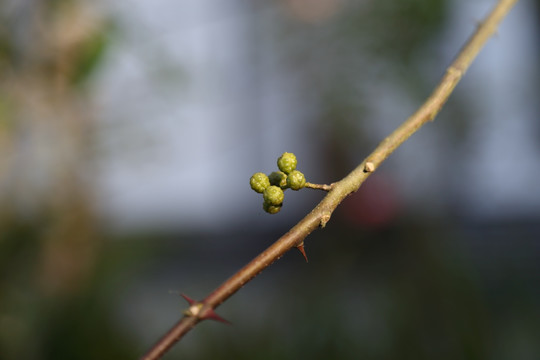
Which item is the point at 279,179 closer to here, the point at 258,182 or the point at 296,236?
the point at 258,182

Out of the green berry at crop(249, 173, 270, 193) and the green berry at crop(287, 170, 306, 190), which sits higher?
the green berry at crop(249, 173, 270, 193)

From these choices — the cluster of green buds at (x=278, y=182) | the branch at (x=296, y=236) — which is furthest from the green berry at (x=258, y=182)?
the branch at (x=296, y=236)

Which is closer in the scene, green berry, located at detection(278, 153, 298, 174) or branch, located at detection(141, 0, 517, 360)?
branch, located at detection(141, 0, 517, 360)

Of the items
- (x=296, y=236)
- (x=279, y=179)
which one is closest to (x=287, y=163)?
(x=279, y=179)

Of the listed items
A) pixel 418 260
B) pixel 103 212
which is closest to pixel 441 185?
pixel 418 260

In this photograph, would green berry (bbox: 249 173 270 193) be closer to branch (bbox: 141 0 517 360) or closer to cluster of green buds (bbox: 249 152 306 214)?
cluster of green buds (bbox: 249 152 306 214)

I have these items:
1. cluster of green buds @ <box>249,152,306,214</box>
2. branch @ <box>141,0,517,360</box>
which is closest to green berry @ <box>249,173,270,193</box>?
cluster of green buds @ <box>249,152,306,214</box>

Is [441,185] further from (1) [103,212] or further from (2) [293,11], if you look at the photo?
(1) [103,212]
